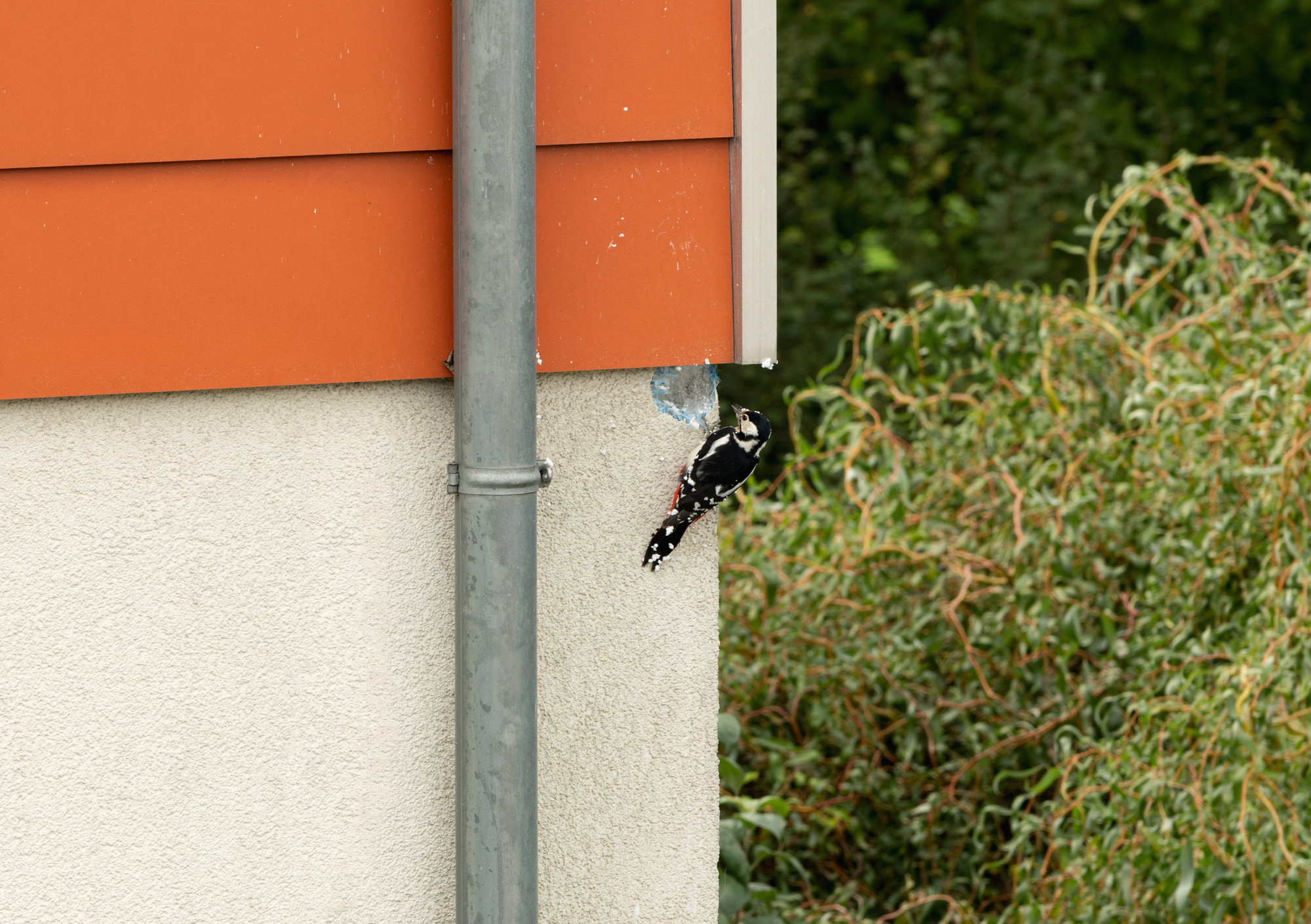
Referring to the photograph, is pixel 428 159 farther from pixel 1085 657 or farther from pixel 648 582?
pixel 1085 657

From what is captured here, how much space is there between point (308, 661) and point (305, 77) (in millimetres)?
571

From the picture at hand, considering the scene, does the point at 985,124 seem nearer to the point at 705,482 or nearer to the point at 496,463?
the point at 705,482

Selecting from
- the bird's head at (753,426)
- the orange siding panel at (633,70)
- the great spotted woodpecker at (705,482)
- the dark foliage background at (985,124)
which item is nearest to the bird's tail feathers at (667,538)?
the great spotted woodpecker at (705,482)

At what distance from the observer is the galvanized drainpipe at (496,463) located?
125 centimetres

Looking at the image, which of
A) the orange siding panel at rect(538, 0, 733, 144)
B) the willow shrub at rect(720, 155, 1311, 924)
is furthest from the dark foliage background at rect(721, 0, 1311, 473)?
the orange siding panel at rect(538, 0, 733, 144)

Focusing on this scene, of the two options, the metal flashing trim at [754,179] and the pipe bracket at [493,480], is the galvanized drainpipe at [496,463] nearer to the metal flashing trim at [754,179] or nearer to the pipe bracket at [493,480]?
the pipe bracket at [493,480]

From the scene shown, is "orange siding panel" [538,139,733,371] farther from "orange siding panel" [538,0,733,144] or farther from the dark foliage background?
the dark foliage background

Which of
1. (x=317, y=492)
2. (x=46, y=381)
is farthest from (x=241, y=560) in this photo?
(x=46, y=381)

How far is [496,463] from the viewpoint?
129 cm

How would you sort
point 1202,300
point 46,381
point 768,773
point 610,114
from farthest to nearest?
point 1202,300 < point 768,773 < point 610,114 < point 46,381

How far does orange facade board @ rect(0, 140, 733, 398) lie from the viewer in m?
1.24

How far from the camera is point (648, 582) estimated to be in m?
1.43

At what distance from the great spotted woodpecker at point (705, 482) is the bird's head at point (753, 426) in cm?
1

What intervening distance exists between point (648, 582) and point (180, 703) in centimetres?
49
